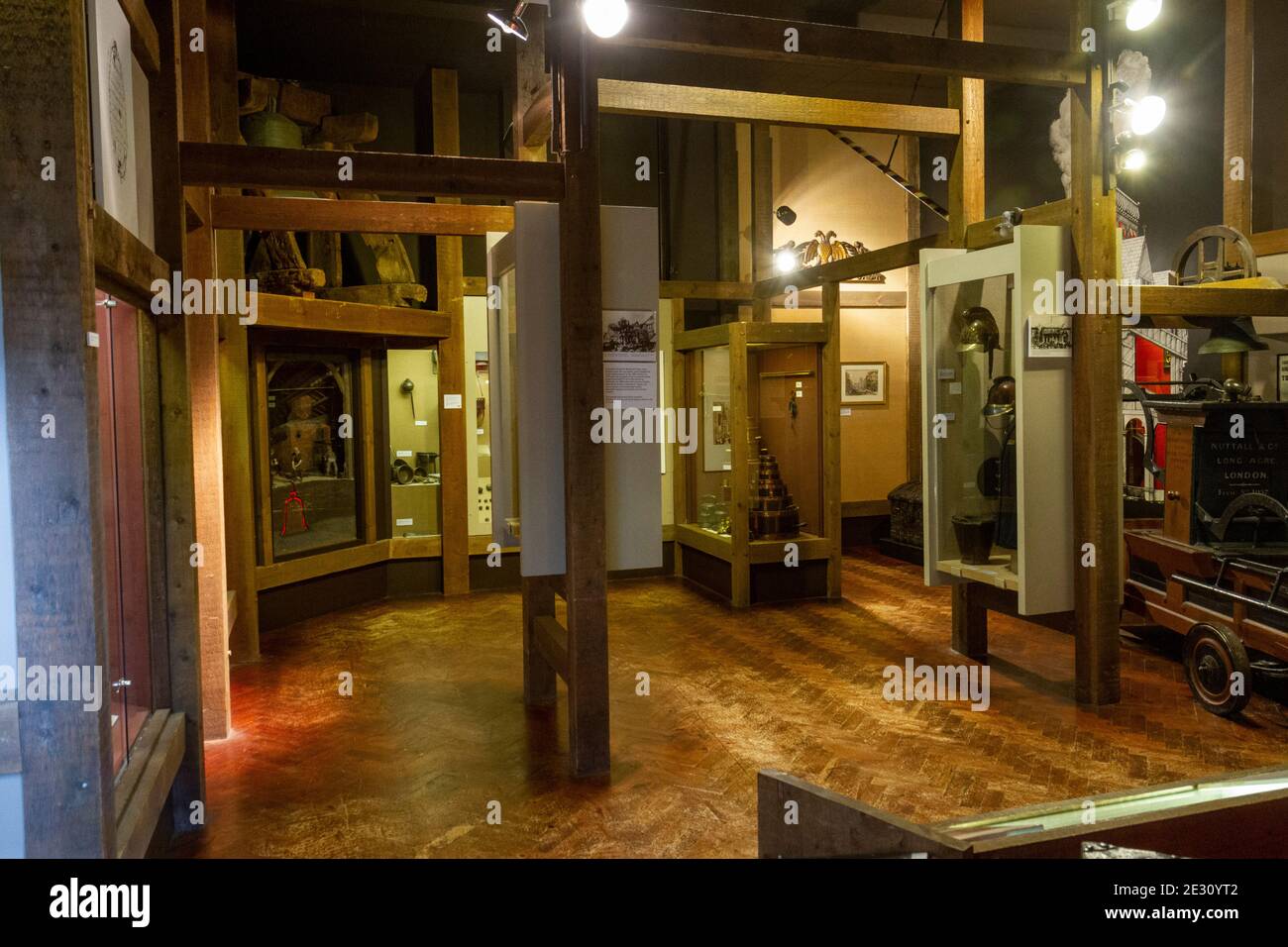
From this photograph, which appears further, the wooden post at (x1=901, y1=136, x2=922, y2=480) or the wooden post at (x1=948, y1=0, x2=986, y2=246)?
the wooden post at (x1=901, y1=136, x2=922, y2=480)

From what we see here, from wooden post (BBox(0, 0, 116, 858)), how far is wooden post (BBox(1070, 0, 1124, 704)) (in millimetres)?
5387

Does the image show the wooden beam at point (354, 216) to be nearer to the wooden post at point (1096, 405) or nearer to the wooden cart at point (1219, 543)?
the wooden post at point (1096, 405)

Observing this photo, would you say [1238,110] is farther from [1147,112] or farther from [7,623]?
[7,623]

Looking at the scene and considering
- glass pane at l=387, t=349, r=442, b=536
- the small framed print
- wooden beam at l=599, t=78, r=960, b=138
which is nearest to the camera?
wooden beam at l=599, t=78, r=960, b=138

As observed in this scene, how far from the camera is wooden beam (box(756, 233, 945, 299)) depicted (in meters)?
7.36

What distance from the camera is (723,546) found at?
9.46 m

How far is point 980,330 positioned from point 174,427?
5.10 metres

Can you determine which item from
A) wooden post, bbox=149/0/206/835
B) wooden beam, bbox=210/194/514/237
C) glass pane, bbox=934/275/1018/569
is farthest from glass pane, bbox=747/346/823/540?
wooden post, bbox=149/0/206/835

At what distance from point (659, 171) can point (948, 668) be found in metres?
7.25

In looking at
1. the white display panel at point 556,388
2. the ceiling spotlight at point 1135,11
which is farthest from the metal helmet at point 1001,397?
the white display panel at point 556,388

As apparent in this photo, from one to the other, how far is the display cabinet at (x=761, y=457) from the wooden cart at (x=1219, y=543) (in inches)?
117

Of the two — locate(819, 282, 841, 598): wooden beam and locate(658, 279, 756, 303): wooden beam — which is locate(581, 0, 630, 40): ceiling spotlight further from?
locate(658, 279, 756, 303): wooden beam

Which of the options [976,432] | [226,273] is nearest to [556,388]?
[976,432]

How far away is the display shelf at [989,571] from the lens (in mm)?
6277
